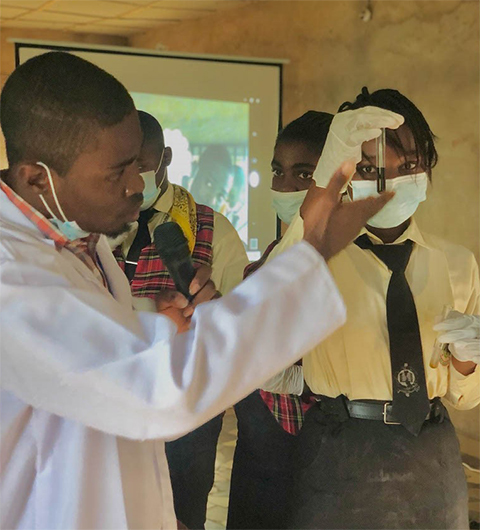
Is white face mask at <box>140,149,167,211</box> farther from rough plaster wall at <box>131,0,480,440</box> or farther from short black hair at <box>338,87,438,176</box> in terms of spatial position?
rough plaster wall at <box>131,0,480,440</box>

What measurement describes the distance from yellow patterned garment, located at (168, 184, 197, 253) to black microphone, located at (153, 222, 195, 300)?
2.72 ft

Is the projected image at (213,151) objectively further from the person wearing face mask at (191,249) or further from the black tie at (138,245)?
the black tie at (138,245)

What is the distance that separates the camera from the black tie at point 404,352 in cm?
152

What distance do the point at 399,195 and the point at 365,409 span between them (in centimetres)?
49

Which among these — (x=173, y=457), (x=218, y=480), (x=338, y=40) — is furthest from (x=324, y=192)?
(x=338, y=40)

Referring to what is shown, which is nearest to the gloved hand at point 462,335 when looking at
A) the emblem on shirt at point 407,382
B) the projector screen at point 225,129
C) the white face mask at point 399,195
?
the emblem on shirt at point 407,382

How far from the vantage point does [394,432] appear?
5.04ft

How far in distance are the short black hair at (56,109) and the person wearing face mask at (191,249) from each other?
1.09 m

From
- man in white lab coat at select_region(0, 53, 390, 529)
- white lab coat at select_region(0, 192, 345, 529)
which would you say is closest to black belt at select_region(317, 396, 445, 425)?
man in white lab coat at select_region(0, 53, 390, 529)

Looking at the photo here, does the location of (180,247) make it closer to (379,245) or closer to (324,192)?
(324,192)

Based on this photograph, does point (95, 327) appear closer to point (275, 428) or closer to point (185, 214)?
point (275, 428)

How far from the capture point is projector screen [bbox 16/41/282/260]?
18.7 feet

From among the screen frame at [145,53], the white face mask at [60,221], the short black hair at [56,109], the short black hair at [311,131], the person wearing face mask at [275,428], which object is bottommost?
the person wearing face mask at [275,428]

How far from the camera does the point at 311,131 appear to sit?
2230 mm
